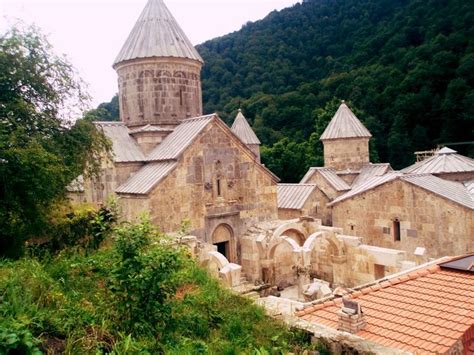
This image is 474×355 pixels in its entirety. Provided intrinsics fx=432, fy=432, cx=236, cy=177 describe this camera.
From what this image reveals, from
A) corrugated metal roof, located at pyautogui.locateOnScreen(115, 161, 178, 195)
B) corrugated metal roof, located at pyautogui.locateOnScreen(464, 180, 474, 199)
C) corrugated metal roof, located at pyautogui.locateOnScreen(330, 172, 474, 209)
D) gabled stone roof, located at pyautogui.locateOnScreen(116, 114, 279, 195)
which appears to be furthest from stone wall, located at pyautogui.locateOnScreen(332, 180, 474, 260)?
corrugated metal roof, located at pyautogui.locateOnScreen(115, 161, 178, 195)

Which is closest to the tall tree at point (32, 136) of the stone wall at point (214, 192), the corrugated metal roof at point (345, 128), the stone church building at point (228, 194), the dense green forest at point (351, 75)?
the stone church building at point (228, 194)

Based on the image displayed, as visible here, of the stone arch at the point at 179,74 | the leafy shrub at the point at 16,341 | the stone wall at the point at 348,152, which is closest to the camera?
the leafy shrub at the point at 16,341

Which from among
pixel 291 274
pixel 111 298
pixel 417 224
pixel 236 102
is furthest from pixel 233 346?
pixel 236 102

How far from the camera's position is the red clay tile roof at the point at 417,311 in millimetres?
4730

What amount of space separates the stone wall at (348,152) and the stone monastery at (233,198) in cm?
439

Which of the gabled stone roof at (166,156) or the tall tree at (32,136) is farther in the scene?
the gabled stone roof at (166,156)

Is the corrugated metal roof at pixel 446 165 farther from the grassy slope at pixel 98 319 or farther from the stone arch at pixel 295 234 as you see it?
the grassy slope at pixel 98 319

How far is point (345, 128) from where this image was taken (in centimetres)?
2019

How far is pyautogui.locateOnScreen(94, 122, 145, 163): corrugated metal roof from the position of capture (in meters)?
12.8

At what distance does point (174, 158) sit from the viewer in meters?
11.4

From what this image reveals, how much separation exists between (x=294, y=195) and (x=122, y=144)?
23.2 ft

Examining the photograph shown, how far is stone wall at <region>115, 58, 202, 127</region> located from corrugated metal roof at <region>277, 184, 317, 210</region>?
5.10 meters

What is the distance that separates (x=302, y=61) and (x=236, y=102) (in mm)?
9899

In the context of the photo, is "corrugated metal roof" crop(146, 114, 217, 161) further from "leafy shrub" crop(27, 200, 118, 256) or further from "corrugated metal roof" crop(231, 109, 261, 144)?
"corrugated metal roof" crop(231, 109, 261, 144)
